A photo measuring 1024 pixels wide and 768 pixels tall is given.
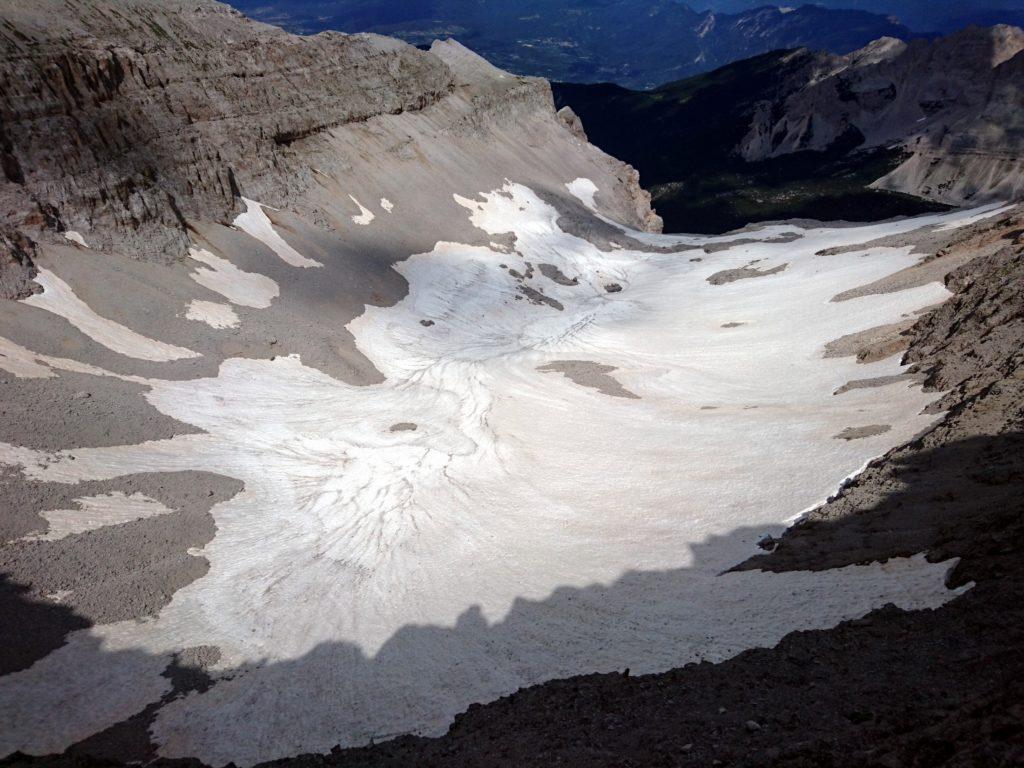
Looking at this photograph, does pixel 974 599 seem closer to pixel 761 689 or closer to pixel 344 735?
pixel 761 689

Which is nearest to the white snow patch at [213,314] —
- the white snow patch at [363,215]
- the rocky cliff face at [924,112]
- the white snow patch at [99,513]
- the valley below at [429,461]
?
the valley below at [429,461]

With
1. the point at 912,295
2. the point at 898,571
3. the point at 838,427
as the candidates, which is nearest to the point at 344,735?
the point at 898,571

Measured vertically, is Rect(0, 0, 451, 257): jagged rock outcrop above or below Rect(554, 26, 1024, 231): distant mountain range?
below

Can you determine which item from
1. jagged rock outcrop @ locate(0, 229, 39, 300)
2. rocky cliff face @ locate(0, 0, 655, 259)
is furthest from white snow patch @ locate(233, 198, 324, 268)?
jagged rock outcrop @ locate(0, 229, 39, 300)

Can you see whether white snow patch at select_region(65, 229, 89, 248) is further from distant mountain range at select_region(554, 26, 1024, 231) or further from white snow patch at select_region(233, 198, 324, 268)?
distant mountain range at select_region(554, 26, 1024, 231)

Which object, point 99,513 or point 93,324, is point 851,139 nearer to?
point 93,324

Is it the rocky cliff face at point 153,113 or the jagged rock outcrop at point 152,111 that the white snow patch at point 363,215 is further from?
the jagged rock outcrop at point 152,111
